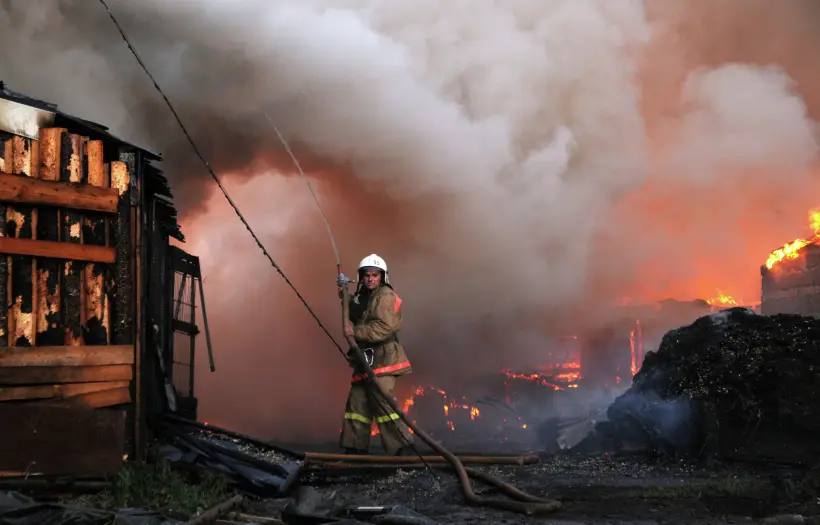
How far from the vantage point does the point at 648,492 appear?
5746mm

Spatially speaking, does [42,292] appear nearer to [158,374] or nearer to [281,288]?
[158,374]

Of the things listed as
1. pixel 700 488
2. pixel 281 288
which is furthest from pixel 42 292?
pixel 281 288

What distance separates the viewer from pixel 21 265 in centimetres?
536

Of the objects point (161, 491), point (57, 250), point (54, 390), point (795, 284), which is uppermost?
point (57, 250)

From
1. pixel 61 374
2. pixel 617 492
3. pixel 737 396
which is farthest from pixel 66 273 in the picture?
pixel 737 396

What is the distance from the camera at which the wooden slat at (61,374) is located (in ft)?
16.9

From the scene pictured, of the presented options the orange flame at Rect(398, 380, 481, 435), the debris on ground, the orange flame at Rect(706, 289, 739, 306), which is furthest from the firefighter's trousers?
the orange flame at Rect(706, 289, 739, 306)

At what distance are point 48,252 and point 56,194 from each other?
0.51 metres

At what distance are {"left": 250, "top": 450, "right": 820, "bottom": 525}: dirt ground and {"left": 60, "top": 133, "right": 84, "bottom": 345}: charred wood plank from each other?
2.27 metres

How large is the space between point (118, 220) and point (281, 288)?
19024 millimetres

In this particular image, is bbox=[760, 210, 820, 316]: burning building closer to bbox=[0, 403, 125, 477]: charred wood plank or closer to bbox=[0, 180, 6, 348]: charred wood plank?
bbox=[0, 403, 125, 477]: charred wood plank

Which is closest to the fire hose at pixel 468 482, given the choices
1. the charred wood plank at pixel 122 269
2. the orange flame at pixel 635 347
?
the charred wood plank at pixel 122 269

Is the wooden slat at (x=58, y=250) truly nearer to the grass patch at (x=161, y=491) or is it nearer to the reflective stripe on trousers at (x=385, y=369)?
the grass patch at (x=161, y=491)

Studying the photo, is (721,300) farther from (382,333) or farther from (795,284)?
(382,333)
